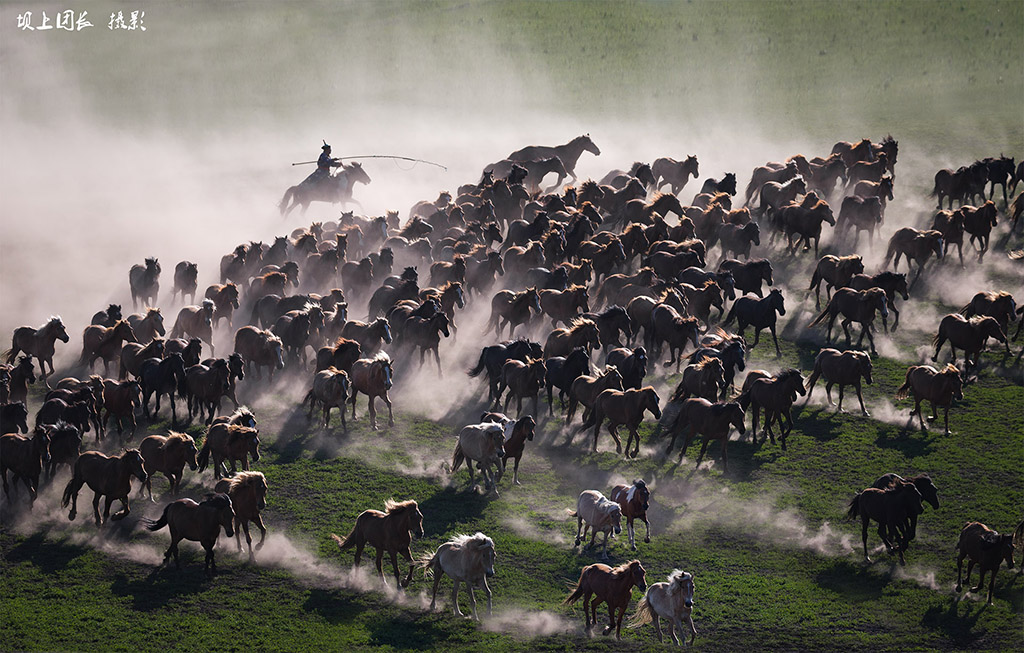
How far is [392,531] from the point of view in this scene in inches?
800

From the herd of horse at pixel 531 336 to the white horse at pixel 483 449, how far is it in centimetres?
6

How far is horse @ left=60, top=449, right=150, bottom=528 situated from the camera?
22.6 meters

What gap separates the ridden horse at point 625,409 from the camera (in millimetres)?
24953

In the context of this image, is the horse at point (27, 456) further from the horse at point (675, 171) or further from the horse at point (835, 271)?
the horse at point (675, 171)

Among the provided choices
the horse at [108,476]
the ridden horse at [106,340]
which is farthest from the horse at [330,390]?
the ridden horse at [106,340]

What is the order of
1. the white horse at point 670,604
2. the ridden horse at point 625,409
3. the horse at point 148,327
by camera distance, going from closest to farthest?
the white horse at point 670,604 → the ridden horse at point 625,409 → the horse at point 148,327

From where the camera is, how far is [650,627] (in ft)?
63.5

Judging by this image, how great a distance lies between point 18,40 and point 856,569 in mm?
88394

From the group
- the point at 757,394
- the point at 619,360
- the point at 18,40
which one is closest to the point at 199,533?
the point at 619,360

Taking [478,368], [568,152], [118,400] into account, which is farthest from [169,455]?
[568,152]

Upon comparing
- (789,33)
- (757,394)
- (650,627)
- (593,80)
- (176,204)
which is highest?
(789,33)

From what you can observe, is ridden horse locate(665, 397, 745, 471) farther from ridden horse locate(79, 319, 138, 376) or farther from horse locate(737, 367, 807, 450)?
ridden horse locate(79, 319, 138, 376)

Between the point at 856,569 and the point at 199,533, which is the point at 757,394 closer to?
the point at 856,569

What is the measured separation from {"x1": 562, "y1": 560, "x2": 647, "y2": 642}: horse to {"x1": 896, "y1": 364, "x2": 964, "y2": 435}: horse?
39.2ft
